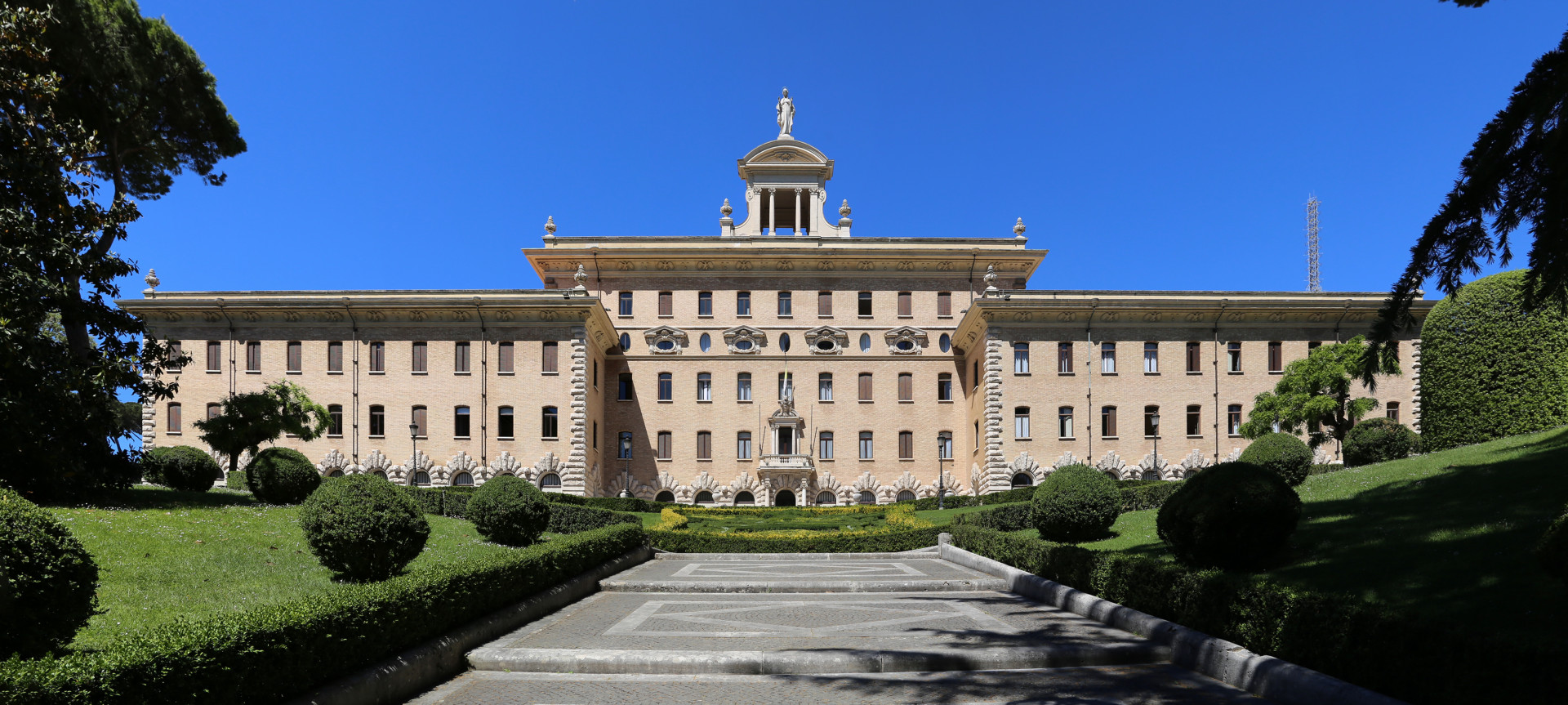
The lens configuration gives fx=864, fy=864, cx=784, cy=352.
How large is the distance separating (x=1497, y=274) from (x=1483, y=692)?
1860 centimetres

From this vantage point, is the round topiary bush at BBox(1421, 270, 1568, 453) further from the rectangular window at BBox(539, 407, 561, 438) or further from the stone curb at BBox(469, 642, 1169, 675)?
the rectangular window at BBox(539, 407, 561, 438)

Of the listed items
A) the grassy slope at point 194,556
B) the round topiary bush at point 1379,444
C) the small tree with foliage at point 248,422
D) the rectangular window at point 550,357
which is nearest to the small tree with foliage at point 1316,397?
the round topiary bush at point 1379,444

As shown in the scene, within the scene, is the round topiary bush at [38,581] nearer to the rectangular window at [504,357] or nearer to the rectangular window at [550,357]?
the rectangular window at [550,357]

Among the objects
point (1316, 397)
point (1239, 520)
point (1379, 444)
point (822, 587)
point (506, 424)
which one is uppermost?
point (1316, 397)

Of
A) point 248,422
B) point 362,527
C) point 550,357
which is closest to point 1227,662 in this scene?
point 362,527

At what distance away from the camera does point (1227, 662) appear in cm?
801

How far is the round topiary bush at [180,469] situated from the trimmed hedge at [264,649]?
2090cm

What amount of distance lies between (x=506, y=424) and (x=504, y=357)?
3118 mm

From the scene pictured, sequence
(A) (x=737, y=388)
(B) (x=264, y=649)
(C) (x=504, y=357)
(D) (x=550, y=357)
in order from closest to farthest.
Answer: (B) (x=264, y=649), (D) (x=550, y=357), (C) (x=504, y=357), (A) (x=737, y=388)

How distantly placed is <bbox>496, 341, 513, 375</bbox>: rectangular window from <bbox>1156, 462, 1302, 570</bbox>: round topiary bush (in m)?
34.2

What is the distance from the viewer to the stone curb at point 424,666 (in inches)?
270

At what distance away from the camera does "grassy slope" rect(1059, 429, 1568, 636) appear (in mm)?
7277

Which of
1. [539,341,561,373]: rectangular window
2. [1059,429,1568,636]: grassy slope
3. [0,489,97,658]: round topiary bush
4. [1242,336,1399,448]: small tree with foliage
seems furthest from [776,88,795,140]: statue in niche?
[0,489,97,658]: round topiary bush

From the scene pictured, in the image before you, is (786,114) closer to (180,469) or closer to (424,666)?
(180,469)
